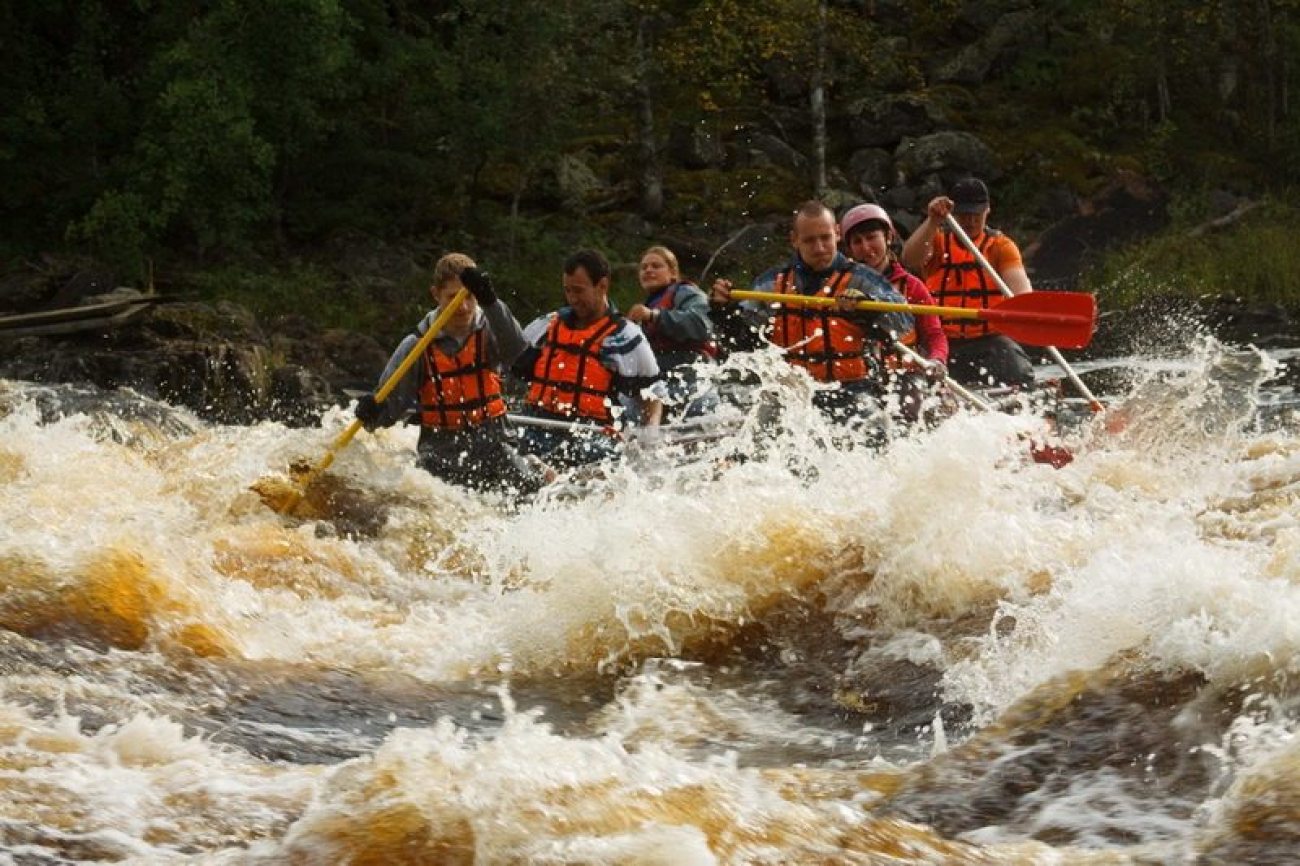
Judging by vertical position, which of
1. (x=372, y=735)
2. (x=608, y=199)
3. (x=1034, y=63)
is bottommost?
(x=372, y=735)

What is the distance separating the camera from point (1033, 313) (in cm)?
852

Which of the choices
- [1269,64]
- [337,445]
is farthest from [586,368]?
[1269,64]

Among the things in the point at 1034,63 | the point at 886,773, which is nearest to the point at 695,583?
the point at 886,773

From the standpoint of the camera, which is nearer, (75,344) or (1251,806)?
(1251,806)

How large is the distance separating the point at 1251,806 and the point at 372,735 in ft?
7.73

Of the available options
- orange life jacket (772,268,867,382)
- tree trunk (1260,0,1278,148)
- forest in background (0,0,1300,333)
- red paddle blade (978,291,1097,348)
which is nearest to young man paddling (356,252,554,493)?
orange life jacket (772,268,867,382)

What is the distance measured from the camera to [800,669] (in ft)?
18.1

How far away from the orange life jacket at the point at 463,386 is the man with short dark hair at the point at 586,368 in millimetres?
210

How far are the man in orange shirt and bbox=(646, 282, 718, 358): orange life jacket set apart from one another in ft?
3.89

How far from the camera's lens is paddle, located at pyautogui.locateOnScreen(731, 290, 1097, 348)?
8242mm

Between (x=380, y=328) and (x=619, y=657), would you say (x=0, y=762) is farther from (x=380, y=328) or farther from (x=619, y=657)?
(x=380, y=328)

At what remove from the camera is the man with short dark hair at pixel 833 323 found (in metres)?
8.20

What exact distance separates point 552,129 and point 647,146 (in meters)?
2.14

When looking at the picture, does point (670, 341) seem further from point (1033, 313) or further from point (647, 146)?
point (647, 146)
